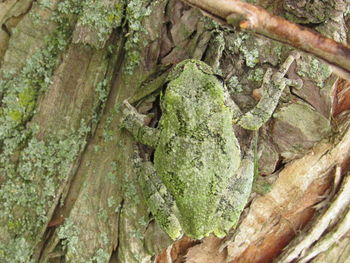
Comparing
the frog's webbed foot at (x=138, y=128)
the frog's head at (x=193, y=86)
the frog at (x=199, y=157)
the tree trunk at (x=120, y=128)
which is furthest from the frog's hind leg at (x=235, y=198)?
the frog's webbed foot at (x=138, y=128)

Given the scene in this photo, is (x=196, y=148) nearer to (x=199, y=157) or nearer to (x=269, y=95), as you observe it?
(x=199, y=157)

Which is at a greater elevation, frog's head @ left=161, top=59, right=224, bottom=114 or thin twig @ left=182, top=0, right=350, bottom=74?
thin twig @ left=182, top=0, right=350, bottom=74

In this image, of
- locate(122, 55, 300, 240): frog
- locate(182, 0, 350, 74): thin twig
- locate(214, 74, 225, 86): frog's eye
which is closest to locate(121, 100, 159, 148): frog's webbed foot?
locate(122, 55, 300, 240): frog

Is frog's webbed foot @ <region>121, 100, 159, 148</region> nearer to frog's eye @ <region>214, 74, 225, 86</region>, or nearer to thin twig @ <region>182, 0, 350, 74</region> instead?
frog's eye @ <region>214, 74, 225, 86</region>

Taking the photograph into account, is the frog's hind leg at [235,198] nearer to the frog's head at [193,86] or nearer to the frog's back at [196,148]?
the frog's back at [196,148]

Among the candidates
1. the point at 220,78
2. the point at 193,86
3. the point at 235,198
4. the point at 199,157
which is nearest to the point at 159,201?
the point at 199,157
